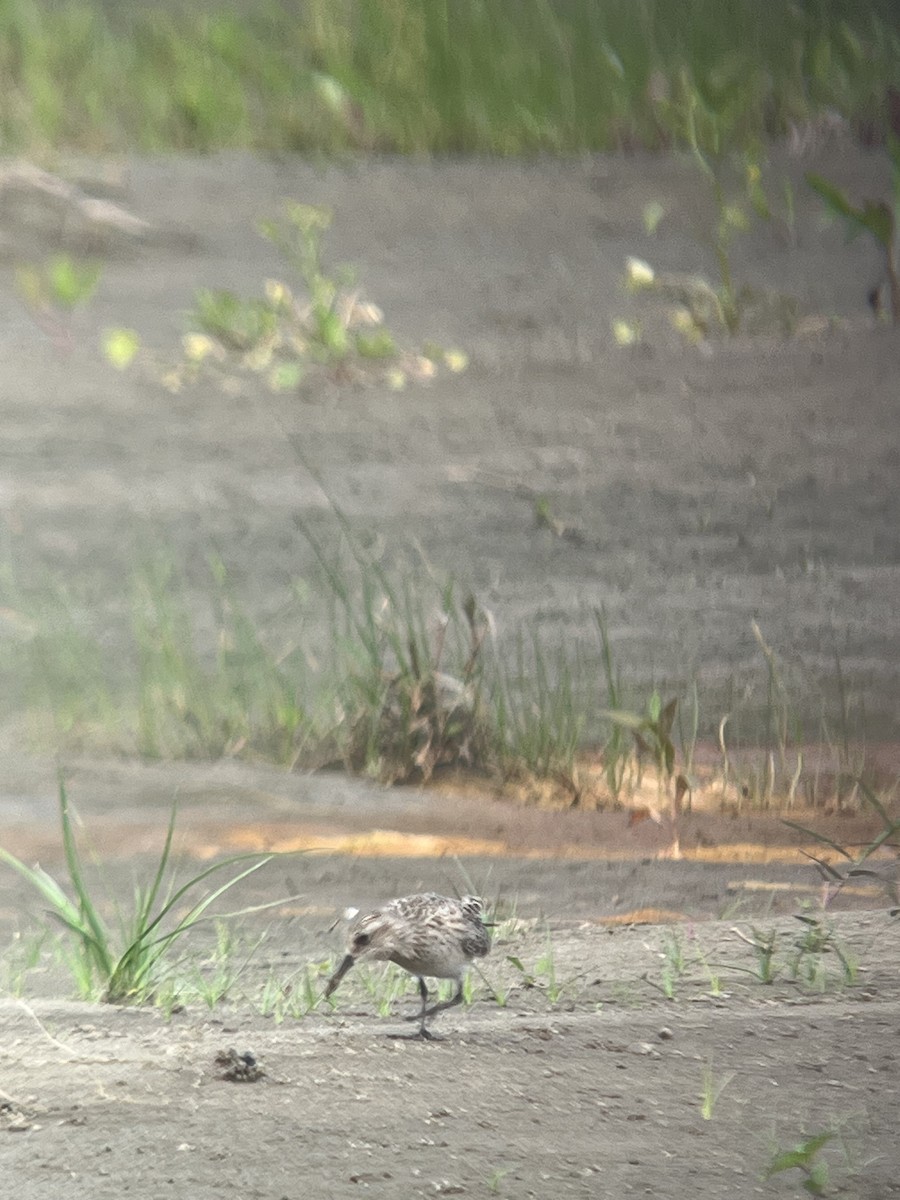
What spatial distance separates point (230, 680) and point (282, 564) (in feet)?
0.62

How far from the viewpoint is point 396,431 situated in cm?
266

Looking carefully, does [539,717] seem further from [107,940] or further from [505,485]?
[107,940]

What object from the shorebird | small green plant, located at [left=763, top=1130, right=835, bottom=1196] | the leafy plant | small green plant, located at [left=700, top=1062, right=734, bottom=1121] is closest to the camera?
small green plant, located at [left=763, top=1130, right=835, bottom=1196]

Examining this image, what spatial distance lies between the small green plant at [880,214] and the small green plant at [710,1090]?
140 cm

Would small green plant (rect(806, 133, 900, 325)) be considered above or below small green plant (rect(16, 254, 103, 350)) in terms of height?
above

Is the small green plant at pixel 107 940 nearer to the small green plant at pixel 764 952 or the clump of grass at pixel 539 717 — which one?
the small green plant at pixel 764 952

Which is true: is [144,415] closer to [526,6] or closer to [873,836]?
[526,6]

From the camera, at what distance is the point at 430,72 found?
2633mm

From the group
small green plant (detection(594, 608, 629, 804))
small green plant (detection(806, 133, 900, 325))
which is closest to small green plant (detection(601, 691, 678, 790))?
small green plant (detection(594, 608, 629, 804))

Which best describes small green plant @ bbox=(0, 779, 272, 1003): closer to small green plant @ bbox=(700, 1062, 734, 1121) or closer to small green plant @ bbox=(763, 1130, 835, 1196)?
small green plant @ bbox=(700, 1062, 734, 1121)

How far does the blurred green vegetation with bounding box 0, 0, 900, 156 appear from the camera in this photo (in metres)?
2.62

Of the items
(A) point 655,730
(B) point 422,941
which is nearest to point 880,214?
(A) point 655,730

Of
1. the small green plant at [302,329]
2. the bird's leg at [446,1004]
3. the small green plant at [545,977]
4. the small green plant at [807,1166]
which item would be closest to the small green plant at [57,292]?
the small green plant at [302,329]

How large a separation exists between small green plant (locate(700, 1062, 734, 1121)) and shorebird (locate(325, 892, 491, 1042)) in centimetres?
25
